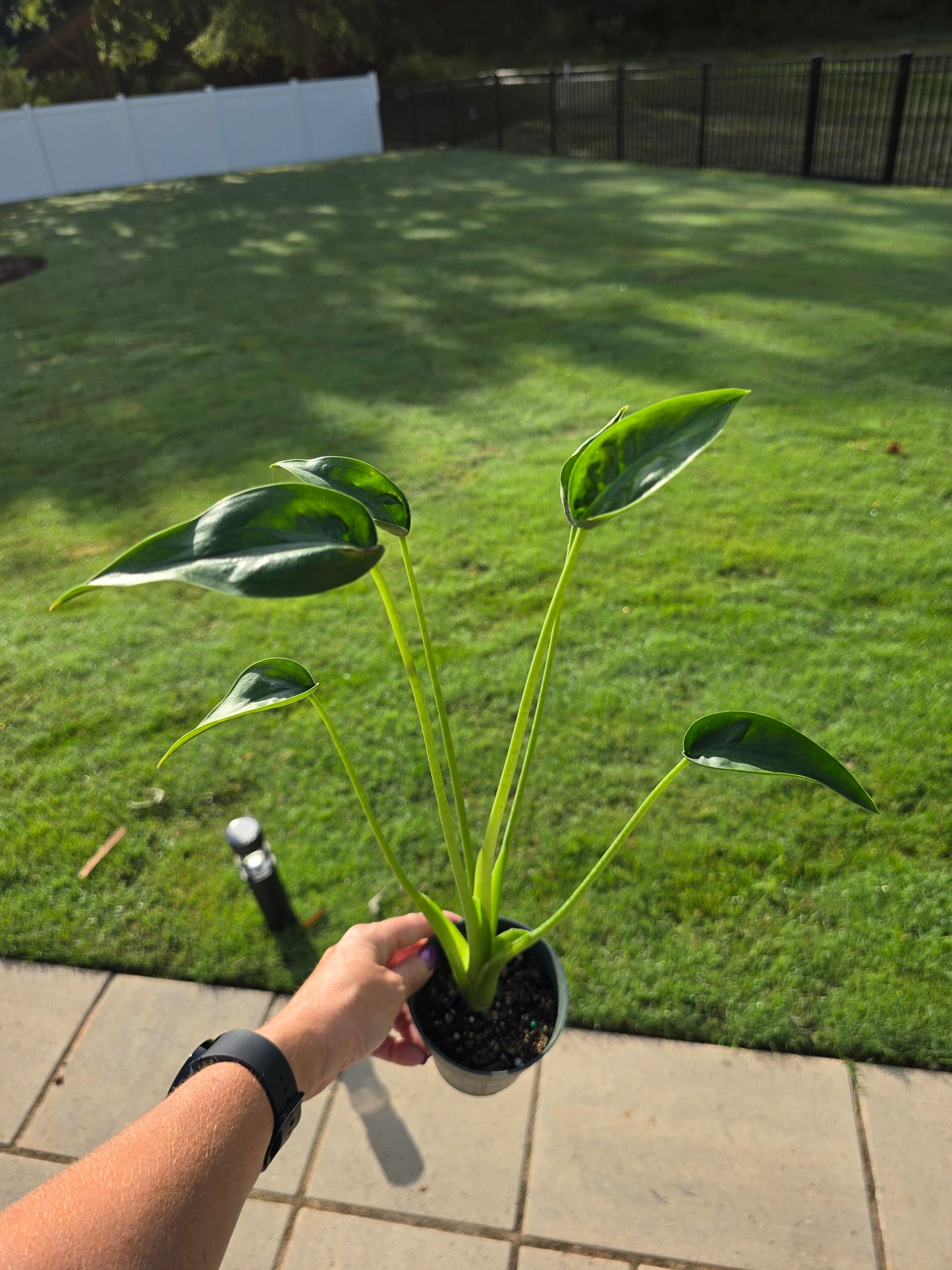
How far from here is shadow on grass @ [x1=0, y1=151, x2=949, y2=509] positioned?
4.88 m

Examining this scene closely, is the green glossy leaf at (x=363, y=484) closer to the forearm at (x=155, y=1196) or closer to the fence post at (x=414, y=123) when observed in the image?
the forearm at (x=155, y=1196)

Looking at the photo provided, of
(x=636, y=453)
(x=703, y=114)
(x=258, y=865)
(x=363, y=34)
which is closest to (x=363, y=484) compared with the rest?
(x=636, y=453)

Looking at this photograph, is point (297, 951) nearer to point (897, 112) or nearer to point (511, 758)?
point (511, 758)

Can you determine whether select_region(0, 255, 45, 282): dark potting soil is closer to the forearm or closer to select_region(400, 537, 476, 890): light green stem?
select_region(400, 537, 476, 890): light green stem

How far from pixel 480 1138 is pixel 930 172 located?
1325cm

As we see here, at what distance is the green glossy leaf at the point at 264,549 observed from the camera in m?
0.79

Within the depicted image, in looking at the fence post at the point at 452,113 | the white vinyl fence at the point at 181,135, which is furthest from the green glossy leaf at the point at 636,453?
the white vinyl fence at the point at 181,135

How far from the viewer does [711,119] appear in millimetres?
13891

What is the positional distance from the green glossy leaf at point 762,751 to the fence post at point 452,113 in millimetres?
19292

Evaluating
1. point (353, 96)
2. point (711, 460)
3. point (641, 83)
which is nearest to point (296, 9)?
point (353, 96)

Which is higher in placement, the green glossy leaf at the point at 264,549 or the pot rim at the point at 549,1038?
the green glossy leaf at the point at 264,549

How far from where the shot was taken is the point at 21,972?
208cm

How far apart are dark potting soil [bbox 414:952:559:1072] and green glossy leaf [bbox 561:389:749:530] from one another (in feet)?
2.94

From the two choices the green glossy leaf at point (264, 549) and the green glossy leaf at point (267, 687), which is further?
the green glossy leaf at point (267, 687)
